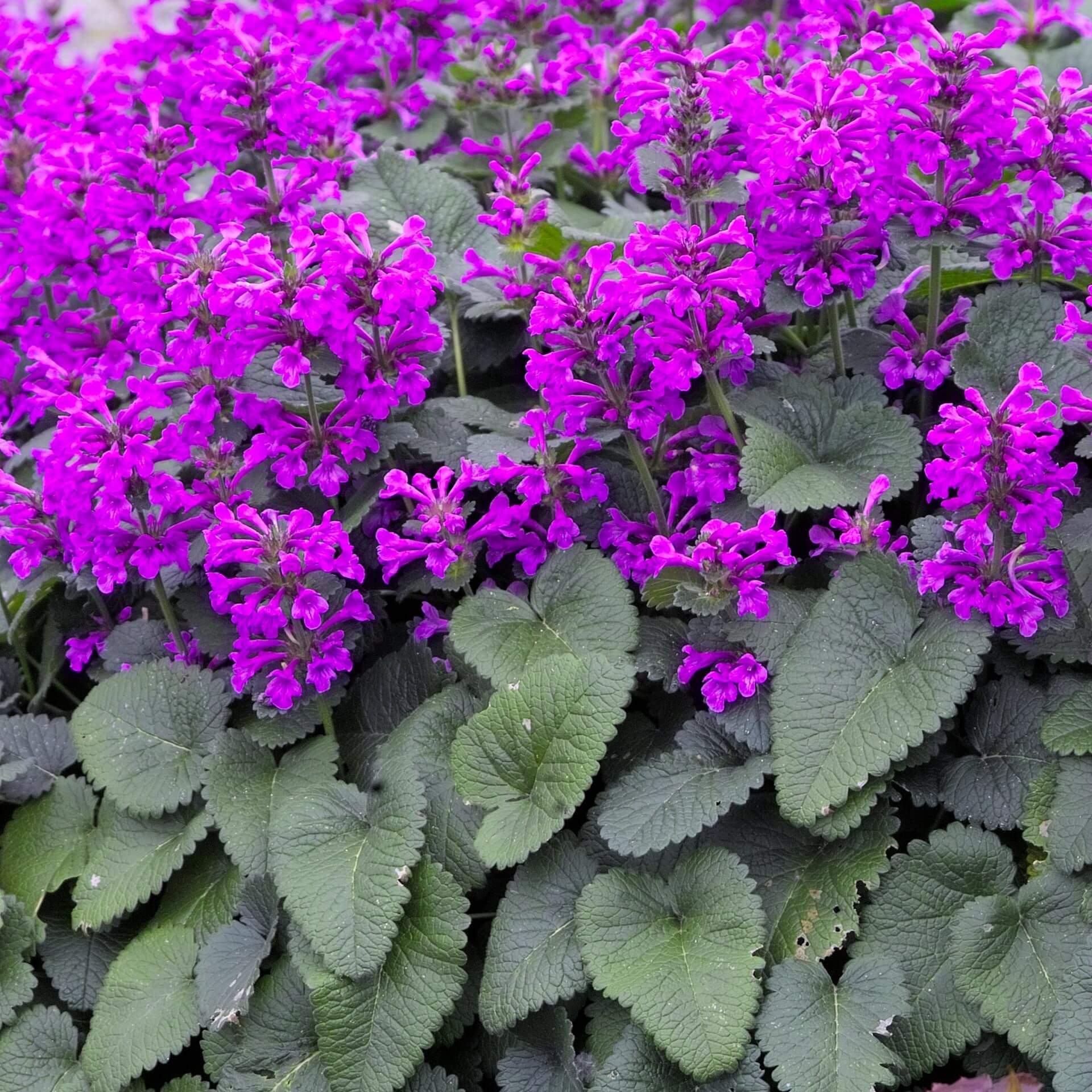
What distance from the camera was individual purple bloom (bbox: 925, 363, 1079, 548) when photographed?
2.06 meters

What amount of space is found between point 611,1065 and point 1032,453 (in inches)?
50.2

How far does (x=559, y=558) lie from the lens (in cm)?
256

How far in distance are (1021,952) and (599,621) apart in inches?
37.8

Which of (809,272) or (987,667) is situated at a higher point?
(809,272)

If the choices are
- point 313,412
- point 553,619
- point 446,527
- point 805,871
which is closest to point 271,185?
point 313,412

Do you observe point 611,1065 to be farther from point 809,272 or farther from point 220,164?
point 220,164

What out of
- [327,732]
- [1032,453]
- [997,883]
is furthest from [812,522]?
[327,732]

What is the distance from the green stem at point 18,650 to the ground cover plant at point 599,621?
10cm

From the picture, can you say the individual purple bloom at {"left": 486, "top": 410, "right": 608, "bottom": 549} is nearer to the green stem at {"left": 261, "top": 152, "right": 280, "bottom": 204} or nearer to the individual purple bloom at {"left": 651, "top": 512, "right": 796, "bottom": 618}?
the individual purple bloom at {"left": 651, "top": 512, "right": 796, "bottom": 618}

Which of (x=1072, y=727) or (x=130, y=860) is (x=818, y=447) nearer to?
(x=1072, y=727)

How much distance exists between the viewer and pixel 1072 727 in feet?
7.10

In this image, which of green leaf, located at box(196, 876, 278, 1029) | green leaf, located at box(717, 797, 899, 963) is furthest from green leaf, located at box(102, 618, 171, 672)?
green leaf, located at box(717, 797, 899, 963)

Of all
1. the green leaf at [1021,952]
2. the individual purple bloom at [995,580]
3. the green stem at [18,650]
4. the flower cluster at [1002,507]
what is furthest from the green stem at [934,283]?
the green stem at [18,650]

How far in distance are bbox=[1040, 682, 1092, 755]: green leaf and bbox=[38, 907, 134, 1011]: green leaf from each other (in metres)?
1.97
